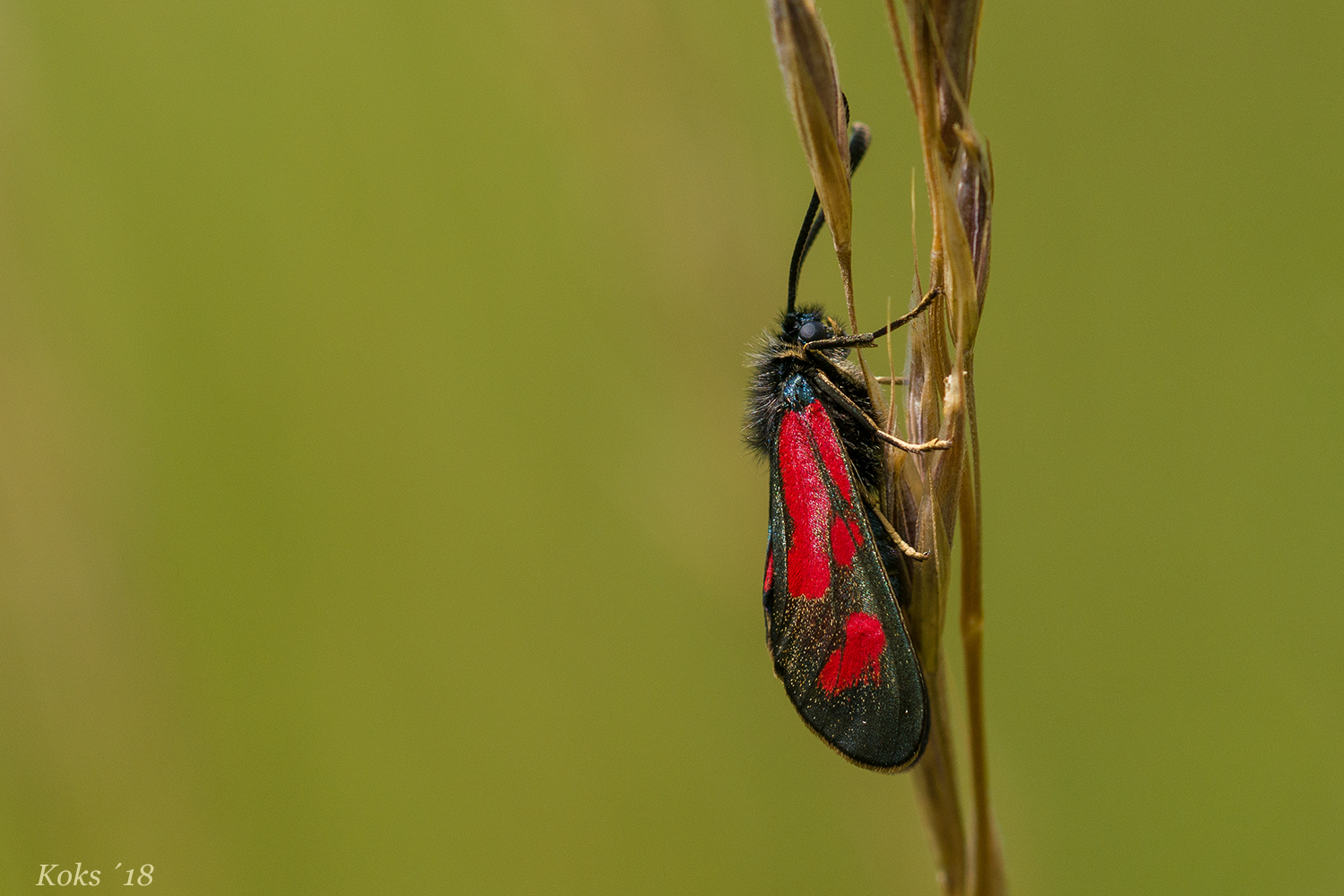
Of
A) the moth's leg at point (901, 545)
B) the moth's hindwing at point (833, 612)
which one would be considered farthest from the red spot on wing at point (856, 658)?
the moth's leg at point (901, 545)

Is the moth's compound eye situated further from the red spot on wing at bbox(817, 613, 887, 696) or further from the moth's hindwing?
the red spot on wing at bbox(817, 613, 887, 696)

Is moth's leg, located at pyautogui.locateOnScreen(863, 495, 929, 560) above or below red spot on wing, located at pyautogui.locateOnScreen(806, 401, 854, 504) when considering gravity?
below

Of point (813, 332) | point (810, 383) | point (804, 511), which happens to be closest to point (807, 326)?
point (813, 332)

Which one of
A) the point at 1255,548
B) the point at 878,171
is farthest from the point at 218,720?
the point at 1255,548

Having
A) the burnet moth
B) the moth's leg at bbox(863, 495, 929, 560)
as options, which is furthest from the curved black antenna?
the moth's leg at bbox(863, 495, 929, 560)

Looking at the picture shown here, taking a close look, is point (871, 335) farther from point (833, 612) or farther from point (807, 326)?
point (833, 612)

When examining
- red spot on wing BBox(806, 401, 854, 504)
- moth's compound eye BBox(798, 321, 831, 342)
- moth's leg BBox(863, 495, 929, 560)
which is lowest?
moth's leg BBox(863, 495, 929, 560)

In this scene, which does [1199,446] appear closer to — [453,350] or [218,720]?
[453,350]
